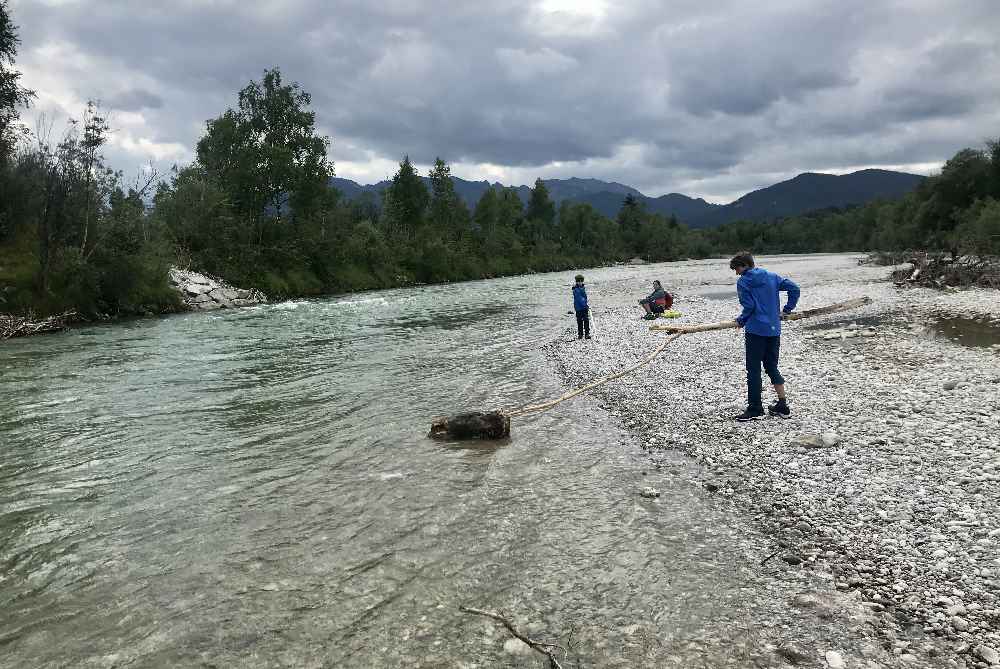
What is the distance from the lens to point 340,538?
7.25 metres

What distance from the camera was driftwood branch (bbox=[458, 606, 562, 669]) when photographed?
4.87 m

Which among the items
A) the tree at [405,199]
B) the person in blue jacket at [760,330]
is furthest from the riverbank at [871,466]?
the tree at [405,199]

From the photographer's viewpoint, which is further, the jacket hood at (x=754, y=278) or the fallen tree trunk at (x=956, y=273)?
the fallen tree trunk at (x=956, y=273)

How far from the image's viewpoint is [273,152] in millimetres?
63656

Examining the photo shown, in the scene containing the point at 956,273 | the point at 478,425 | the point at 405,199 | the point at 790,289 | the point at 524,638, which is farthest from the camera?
the point at 405,199

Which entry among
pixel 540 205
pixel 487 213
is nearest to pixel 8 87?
pixel 487 213

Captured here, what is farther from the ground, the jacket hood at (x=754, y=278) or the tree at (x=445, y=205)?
the tree at (x=445, y=205)

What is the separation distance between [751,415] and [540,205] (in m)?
142

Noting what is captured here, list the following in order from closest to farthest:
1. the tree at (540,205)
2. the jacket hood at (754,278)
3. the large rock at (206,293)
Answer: the jacket hood at (754,278), the large rock at (206,293), the tree at (540,205)

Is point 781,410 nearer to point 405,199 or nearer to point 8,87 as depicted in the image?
point 8,87

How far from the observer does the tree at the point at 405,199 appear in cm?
9562

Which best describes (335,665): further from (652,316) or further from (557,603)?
(652,316)

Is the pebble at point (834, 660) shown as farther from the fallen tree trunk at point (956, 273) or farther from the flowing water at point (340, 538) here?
the fallen tree trunk at point (956, 273)

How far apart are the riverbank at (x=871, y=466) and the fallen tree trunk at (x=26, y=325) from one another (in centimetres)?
2760
